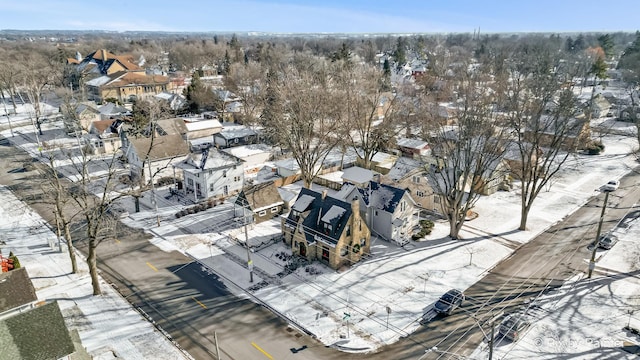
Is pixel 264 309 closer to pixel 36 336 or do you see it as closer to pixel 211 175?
pixel 36 336

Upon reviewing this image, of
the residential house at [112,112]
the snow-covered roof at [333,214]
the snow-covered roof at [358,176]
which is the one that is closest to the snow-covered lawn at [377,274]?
the snow-covered roof at [333,214]

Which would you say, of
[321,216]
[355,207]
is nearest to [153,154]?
[321,216]

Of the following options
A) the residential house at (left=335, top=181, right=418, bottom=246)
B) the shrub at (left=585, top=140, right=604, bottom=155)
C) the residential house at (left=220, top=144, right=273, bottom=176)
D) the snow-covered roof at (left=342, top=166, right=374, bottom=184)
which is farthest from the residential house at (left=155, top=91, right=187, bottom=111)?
the shrub at (left=585, top=140, right=604, bottom=155)

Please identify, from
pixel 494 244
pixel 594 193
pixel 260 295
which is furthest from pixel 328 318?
pixel 594 193

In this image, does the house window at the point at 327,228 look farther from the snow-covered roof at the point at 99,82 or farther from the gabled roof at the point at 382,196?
the snow-covered roof at the point at 99,82

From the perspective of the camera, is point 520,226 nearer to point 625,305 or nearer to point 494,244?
point 494,244

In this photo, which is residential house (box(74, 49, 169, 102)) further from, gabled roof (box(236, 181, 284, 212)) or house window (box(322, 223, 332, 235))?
house window (box(322, 223, 332, 235))
